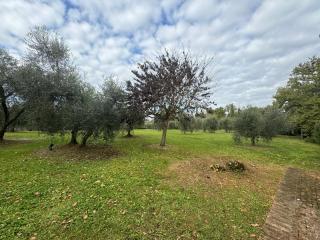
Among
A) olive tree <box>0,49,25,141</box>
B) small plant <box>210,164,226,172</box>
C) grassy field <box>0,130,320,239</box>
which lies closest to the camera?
grassy field <box>0,130,320,239</box>

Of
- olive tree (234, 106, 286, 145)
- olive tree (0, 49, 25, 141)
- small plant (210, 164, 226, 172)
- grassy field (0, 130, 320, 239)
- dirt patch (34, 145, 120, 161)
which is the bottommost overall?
grassy field (0, 130, 320, 239)

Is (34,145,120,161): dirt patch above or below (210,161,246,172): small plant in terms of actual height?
above

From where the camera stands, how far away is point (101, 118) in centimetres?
1140

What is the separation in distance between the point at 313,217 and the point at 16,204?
6.95 metres

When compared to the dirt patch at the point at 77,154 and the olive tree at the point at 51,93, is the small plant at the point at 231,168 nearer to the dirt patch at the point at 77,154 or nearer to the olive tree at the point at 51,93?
the dirt patch at the point at 77,154

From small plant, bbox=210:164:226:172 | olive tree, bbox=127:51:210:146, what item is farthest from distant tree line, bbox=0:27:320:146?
small plant, bbox=210:164:226:172

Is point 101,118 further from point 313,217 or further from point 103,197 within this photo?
point 313,217

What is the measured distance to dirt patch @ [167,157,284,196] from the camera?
6844mm

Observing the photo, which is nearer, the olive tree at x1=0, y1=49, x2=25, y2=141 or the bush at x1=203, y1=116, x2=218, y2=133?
the olive tree at x1=0, y1=49, x2=25, y2=141

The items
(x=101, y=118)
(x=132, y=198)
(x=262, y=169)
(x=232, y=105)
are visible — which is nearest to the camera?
(x=132, y=198)

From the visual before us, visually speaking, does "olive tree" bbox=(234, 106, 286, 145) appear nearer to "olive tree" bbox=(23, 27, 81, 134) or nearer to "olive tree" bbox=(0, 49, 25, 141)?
"olive tree" bbox=(23, 27, 81, 134)

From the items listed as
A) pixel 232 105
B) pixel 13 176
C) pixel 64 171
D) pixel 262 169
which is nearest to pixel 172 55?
pixel 262 169

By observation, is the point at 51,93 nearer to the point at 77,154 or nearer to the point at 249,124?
the point at 77,154

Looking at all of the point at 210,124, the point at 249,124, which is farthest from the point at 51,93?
the point at 210,124
